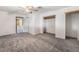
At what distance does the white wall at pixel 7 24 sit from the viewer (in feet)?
19.4

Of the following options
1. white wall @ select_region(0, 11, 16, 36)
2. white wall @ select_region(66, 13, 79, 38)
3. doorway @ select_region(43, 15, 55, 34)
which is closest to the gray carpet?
white wall @ select_region(66, 13, 79, 38)

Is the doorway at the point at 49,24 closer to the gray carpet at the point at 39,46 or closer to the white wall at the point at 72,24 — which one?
the white wall at the point at 72,24

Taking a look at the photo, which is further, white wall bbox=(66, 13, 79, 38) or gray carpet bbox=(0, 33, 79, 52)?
white wall bbox=(66, 13, 79, 38)

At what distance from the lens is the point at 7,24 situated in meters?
6.40

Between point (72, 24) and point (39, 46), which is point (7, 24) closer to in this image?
point (39, 46)

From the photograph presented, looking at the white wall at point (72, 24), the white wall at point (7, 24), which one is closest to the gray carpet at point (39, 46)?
the white wall at point (72, 24)

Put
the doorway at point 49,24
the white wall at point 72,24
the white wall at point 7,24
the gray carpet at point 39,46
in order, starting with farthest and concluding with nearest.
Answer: the doorway at point 49,24 < the white wall at point 7,24 < the white wall at point 72,24 < the gray carpet at point 39,46

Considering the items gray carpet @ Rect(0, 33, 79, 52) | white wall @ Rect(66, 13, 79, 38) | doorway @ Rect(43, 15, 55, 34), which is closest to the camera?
gray carpet @ Rect(0, 33, 79, 52)

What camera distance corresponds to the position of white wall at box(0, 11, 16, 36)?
19.4ft

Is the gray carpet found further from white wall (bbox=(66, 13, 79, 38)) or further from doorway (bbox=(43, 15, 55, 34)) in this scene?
doorway (bbox=(43, 15, 55, 34))
